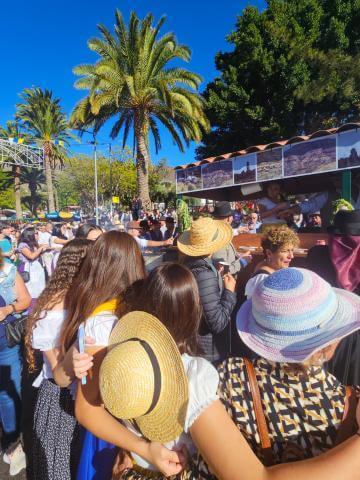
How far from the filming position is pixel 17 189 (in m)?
38.7

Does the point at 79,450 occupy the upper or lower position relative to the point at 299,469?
lower

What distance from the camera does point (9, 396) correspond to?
113 inches

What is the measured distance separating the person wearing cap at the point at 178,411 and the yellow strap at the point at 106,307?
0.36 m

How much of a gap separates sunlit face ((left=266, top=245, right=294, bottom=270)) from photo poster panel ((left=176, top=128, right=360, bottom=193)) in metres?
3.22

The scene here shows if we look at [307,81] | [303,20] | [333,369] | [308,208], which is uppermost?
[303,20]

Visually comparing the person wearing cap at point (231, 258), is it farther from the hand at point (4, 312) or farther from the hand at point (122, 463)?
the hand at point (122, 463)

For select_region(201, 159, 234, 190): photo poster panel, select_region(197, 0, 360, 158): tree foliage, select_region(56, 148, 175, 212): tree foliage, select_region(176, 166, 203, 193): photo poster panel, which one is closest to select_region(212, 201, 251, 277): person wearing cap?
select_region(201, 159, 234, 190): photo poster panel

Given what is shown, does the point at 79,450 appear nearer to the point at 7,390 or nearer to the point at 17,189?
the point at 7,390

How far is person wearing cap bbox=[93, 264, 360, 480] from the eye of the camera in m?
0.97

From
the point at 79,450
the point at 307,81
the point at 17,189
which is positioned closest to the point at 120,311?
the point at 79,450

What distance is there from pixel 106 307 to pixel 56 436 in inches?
34.0

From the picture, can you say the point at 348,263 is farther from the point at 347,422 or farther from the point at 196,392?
the point at 196,392

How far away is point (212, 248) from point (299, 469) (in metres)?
2.03

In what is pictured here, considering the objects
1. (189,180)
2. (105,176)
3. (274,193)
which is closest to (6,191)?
(105,176)
